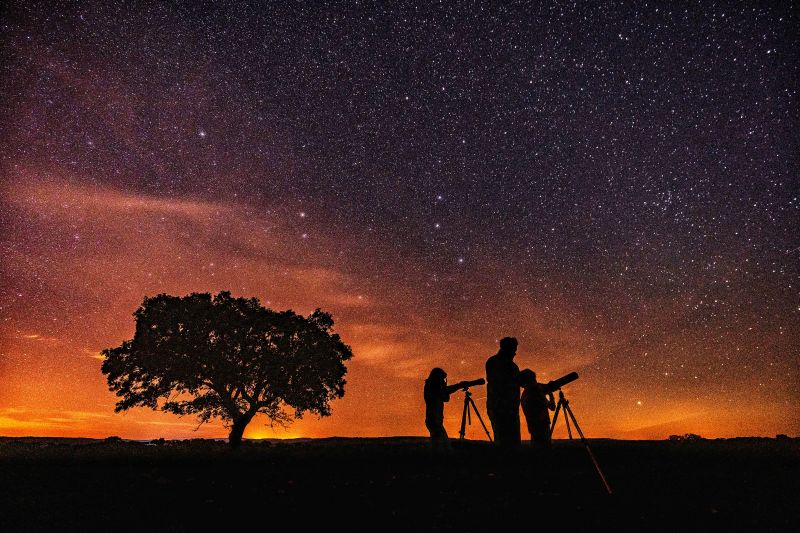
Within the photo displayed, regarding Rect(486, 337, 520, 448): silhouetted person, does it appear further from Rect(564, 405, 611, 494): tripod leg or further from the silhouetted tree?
the silhouetted tree

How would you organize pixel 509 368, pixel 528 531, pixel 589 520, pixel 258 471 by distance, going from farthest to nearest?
pixel 509 368 < pixel 258 471 < pixel 589 520 < pixel 528 531

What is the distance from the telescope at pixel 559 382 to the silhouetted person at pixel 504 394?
130cm

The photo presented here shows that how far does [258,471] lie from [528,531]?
667 cm

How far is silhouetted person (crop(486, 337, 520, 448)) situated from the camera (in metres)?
12.9

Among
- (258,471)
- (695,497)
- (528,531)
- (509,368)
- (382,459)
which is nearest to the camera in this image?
(528,531)

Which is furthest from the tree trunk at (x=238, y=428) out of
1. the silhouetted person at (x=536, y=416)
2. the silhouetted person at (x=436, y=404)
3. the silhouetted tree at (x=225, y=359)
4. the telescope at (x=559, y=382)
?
the telescope at (x=559, y=382)

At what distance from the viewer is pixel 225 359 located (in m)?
28.0

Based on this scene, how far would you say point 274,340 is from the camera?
96.2ft

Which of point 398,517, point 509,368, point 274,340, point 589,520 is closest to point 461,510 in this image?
→ point 398,517

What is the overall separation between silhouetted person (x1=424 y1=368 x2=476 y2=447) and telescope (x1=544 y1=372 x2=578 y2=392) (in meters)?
6.06

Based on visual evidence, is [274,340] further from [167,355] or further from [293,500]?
[293,500]

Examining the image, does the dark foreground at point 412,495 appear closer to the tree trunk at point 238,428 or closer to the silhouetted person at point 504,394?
the silhouetted person at point 504,394

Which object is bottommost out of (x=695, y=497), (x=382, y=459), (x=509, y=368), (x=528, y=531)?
(x=528, y=531)

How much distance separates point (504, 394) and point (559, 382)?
1795 mm
